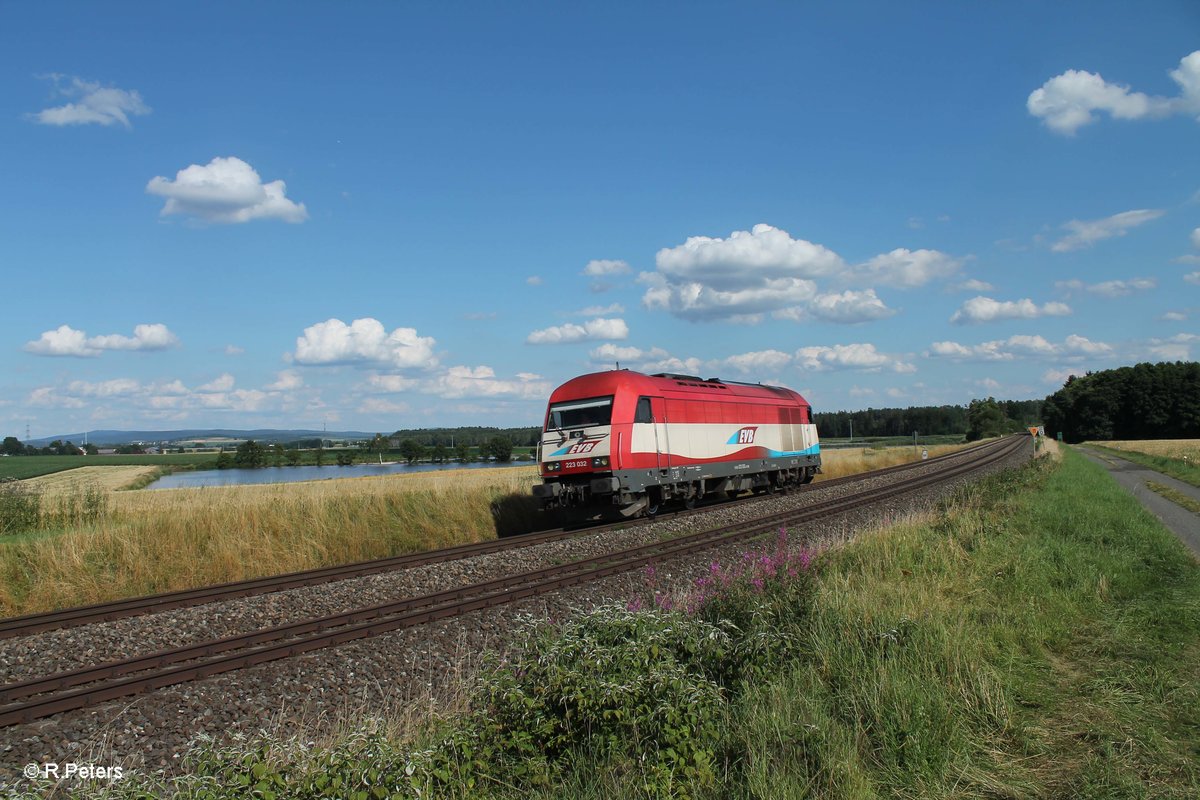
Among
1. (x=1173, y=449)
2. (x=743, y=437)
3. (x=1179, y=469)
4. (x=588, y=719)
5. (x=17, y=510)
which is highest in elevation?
(x=743, y=437)

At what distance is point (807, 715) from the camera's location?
484cm

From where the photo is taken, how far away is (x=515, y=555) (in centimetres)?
1398

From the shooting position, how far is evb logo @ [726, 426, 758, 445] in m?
23.3

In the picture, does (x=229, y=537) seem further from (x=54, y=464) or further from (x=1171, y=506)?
(x=54, y=464)

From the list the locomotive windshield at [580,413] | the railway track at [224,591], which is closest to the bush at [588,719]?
the railway track at [224,591]

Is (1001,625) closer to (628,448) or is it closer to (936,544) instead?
(936,544)

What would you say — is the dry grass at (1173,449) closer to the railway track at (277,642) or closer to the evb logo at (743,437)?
the evb logo at (743,437)

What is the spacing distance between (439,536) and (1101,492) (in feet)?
58.4

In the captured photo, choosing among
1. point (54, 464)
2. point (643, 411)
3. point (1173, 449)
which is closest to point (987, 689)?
point (643, 411)

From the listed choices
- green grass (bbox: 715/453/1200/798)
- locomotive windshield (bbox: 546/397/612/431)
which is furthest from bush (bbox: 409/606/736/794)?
locomotive windshield (bbox: 546/397/612/431)

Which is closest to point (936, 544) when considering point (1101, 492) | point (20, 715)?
point (20, 715)

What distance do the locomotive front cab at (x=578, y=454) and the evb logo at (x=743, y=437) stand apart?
20.0ft

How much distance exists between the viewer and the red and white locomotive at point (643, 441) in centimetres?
1797

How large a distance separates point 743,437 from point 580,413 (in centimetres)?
731
